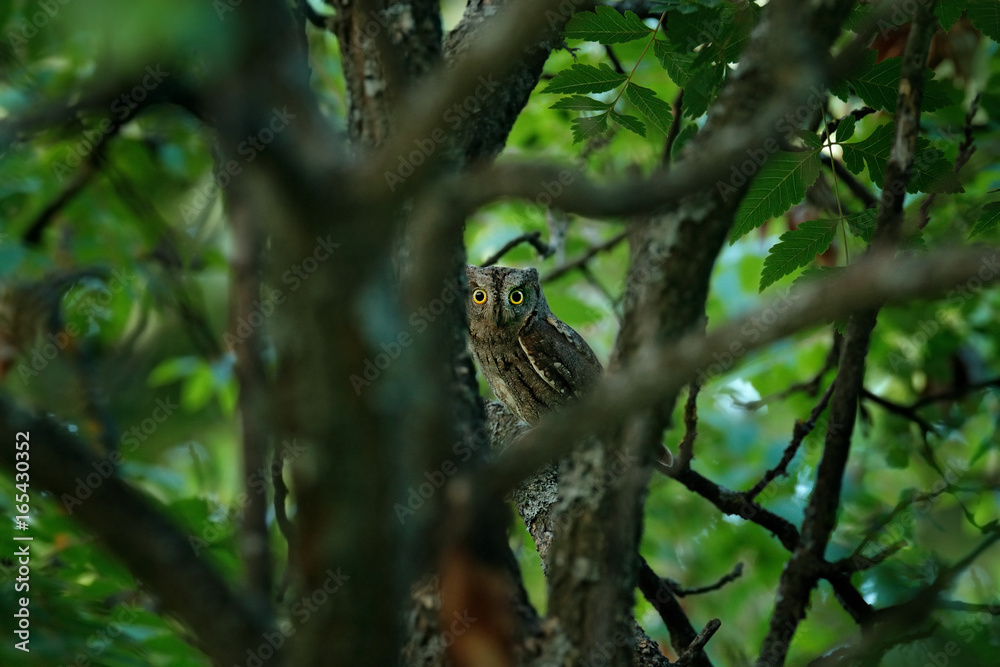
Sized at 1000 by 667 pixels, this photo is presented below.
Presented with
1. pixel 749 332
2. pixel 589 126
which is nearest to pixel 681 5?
pixel 589 126

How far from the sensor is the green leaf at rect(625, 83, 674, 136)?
2.60m

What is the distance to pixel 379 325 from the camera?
4.48ft

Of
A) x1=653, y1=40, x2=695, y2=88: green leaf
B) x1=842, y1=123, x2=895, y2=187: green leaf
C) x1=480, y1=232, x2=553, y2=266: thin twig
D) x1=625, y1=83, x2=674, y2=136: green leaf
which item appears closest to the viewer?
x1=842, y1=123, x2=895, y2=187: green leaf

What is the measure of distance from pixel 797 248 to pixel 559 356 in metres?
1.99

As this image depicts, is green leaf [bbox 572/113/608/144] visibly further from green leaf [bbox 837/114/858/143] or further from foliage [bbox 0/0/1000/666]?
green leaf [bbox 837/114/858/143]

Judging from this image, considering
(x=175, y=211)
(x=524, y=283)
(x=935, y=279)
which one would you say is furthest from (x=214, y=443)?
(x=935, y=279)

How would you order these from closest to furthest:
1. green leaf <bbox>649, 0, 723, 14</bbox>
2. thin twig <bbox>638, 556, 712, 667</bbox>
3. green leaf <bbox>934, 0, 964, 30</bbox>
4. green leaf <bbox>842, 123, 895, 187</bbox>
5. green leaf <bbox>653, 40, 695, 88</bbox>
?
green leaf <bbox>649, 0, 723, 14</bbox> → green leaf <bbox>934, 0, 964, 30</bbox> → green leaf <bbox>842, 123, 895, 187</bbox> → green leaf <bbox>653, 40, 695, 88</bbox> → thin twig <bbox>638, 556, 712, 667</bbox>

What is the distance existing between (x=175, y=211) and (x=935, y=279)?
6.64m

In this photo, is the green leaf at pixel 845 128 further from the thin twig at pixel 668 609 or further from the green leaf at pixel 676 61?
the thin twig at pixel 668 609

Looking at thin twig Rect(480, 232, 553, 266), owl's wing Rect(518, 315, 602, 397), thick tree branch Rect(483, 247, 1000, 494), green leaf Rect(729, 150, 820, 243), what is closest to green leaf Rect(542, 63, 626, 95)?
green leaf Rect(729, 150, 820, 243)

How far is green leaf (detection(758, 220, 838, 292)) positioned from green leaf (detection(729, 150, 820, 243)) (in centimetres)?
9

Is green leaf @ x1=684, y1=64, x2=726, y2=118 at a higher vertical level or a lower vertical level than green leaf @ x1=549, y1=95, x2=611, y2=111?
higher

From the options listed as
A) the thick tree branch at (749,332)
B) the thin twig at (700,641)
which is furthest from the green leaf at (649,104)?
the thin twig at (700,641)

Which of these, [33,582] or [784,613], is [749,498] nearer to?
[784,613]
